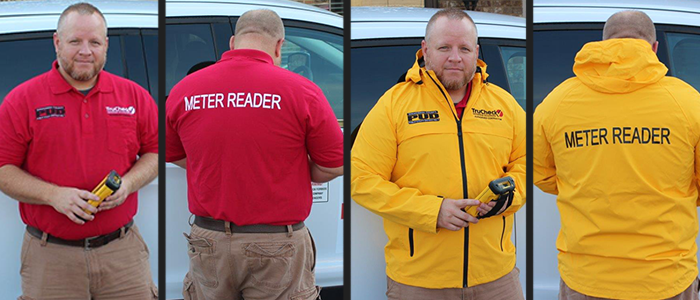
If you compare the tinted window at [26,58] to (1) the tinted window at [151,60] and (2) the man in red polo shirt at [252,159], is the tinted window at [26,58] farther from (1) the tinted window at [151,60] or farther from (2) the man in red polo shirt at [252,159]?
(2) the man in red polo shirt at [252,159]

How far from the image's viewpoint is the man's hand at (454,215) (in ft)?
5.94

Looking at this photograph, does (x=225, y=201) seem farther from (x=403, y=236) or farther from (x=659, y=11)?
(x=659, y=11)

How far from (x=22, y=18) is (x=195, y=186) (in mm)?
1093

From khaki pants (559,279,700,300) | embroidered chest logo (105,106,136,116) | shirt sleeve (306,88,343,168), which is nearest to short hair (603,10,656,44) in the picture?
khaki pants (559,279,700,300)

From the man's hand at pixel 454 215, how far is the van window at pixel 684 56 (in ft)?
4.00

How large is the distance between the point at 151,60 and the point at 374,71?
0.88 metres

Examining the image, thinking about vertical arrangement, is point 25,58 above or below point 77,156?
above

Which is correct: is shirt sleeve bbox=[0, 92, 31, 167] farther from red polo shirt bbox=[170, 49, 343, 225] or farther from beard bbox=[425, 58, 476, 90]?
beard bbox=[425, 58, 476, 90]

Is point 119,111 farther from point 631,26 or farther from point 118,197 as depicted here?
point 631,26

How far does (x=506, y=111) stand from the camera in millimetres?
1955

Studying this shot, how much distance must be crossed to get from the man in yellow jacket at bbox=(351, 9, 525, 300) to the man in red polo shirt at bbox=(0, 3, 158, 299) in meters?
0.69

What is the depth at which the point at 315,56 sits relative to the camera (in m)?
2.53

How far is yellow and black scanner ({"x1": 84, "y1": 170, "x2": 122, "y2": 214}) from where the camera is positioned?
169 centimetres

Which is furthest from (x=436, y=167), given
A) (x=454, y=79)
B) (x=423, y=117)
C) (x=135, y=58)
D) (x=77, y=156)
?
(x=135, y=58)
